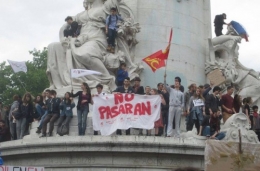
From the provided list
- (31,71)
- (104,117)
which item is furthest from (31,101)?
(31,71)

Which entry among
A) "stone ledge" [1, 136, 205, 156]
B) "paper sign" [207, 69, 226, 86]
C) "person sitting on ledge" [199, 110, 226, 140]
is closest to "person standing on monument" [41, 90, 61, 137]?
"stone ledge" [1, 136, 205, 156]

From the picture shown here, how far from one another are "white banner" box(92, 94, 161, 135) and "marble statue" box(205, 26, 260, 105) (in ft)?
17.1

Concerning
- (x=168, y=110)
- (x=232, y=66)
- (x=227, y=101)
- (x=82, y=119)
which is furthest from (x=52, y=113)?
(x=232, y=66)

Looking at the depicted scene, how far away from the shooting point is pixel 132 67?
795 inches

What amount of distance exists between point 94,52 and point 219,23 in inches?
228

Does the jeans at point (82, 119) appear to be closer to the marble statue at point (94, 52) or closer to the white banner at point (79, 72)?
the white banner at point (79, 72)

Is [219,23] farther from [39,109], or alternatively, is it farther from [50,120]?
[50,120]

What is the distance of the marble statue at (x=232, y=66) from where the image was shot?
72.0 feet

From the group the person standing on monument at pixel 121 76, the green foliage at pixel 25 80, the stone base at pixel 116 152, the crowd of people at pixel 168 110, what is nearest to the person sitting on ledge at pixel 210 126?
the crowd of people at pixel 168 110

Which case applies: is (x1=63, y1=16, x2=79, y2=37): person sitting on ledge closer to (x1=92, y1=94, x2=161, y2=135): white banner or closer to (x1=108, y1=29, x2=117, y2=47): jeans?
(x1=108, y1=29, x2=117, y2=47): jeans

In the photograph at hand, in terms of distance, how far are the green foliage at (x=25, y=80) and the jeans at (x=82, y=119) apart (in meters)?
27.0

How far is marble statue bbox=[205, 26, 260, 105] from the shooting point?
21938mm

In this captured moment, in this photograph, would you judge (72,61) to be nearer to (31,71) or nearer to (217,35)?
(217,35)

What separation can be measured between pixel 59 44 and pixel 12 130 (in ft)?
10.4
